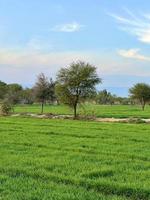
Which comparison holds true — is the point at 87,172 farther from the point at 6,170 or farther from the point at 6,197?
the point at 6,197

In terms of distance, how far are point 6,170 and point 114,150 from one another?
745 centimetres

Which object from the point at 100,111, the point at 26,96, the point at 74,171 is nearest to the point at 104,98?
the point at 26,96

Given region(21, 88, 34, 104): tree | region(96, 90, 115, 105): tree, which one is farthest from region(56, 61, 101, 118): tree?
region(96, 90, 115, 105): tree

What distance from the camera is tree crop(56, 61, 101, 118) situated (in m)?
65.8

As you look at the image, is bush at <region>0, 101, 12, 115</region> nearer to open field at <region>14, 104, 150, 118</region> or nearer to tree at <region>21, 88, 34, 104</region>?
open field at <region>14, 104, 150, 118</region>

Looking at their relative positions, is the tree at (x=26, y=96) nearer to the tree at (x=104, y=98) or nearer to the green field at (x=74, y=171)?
the tree at (x=104, y=98)

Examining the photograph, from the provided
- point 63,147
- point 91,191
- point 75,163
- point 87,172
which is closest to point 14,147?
point 63,147

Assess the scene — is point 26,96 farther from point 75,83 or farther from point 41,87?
point 75,83

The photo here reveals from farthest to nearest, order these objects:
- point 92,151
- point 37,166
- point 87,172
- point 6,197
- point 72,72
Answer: point 72,72 < point 92,151 < point 37,166 < point 87,172 < point 6,197

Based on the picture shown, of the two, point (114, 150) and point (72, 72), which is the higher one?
point (72, 72)

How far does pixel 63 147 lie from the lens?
22.6 metres

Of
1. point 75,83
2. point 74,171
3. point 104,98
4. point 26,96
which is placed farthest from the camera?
point 104,98

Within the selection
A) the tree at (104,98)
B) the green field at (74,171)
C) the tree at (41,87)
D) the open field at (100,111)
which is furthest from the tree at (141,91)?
the green field at (74,171)

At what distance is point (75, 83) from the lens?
6575 centimetres
